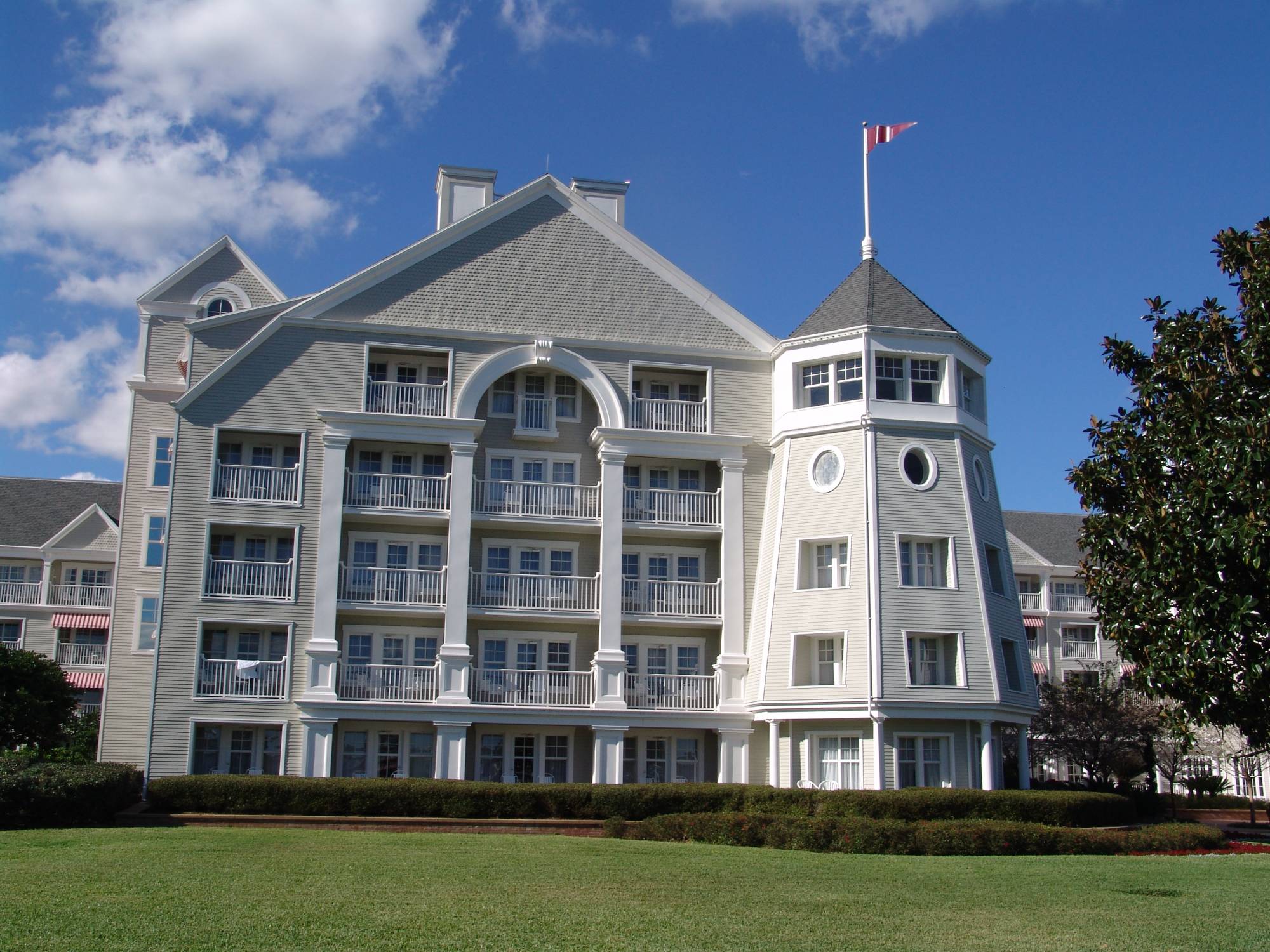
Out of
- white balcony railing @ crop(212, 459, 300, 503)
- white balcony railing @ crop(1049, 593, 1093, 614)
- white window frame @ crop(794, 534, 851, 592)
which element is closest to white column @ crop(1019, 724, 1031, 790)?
white window frame @ crop(794, 534, 851, 592)

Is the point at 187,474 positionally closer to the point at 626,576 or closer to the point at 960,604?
the point at 626,576

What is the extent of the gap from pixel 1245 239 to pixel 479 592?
2132cm

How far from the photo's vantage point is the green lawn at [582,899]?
13344 mm

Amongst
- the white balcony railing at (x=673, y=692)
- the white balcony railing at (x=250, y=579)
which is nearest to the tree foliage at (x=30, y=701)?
the white balcony railing at (x=250, y=579)

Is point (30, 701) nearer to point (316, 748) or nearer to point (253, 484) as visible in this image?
point (253, 484)

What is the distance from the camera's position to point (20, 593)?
56625 millimetres

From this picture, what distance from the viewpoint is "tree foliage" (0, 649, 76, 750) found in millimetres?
37750

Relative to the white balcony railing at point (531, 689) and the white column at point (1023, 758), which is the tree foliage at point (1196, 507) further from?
the white balcony railing at point (531, 689)

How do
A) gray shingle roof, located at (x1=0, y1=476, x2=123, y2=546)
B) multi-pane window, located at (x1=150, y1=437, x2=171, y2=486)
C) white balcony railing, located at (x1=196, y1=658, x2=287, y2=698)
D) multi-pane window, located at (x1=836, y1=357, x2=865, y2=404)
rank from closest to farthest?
white balcony railing, located at (x1=196, y1=658, x2=287, y2=698) → multi-pane window, located at (x1=836, y1=357, x2=865, y2=404) → multi-pane window, located at (x1=150, y1=437, x2=171, y2=486) → gray shingle roof, located at (x1=0, y1=476, x2=123, y2=546)

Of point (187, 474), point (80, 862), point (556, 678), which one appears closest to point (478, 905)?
point (80, 862)

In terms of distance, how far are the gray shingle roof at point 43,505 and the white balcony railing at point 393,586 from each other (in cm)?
3003

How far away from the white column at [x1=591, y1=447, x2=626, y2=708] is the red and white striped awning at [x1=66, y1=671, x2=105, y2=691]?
95.5ft

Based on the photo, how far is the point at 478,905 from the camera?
15.3 metres

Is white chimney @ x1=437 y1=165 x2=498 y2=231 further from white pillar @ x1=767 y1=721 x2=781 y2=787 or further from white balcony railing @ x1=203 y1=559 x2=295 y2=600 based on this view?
white pillar @ x1=767 y1=721 x2=781 y2=787
